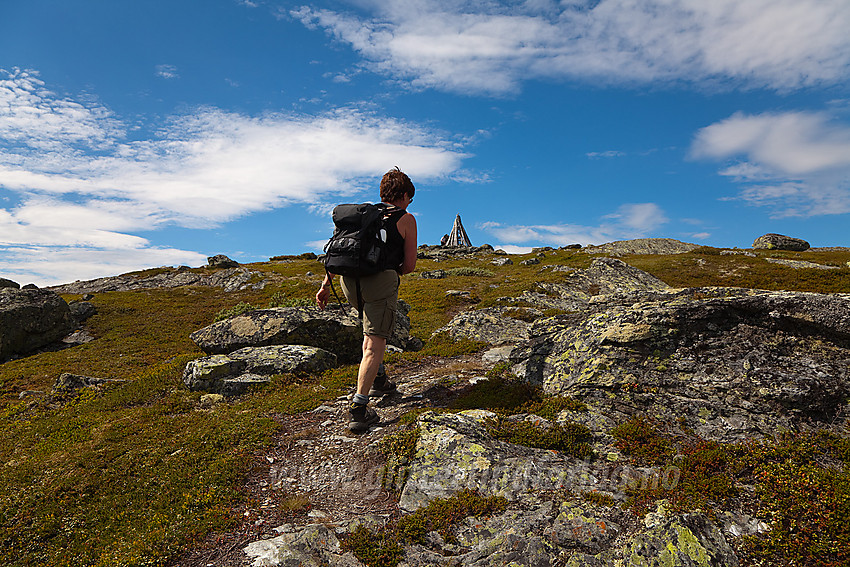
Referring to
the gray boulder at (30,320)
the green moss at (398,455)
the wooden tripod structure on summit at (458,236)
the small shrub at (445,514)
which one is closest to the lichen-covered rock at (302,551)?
the small shrub at (445,514)

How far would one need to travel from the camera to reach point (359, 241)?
874cm

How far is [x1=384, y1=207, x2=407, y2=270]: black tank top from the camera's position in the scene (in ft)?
29.8

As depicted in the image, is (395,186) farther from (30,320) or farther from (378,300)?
(30,320)

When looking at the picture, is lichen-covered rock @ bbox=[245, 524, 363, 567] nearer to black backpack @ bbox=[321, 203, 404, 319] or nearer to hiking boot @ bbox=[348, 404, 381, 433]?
hiking boot @ bbox=[348, 404, 381, 433]

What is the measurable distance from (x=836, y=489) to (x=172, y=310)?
3895 cm

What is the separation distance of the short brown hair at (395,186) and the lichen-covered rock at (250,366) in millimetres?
7933

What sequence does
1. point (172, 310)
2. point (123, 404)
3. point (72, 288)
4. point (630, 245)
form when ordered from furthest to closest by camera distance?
point (630, 245)
point (72, 288)
point (172, 310)
point (123, 404)

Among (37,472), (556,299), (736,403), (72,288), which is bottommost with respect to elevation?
(37,472)

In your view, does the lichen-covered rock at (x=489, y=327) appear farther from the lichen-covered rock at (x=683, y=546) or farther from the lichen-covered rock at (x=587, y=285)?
the lichen-covered rock at (x=683, y=546)

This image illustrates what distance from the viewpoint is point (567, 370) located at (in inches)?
406

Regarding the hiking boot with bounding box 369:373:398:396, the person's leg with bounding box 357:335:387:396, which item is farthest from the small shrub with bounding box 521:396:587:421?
the hiking boot with bounding box 369:373:398:396

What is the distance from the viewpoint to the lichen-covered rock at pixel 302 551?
19.1 feet

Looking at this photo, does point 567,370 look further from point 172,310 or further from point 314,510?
point 172,310

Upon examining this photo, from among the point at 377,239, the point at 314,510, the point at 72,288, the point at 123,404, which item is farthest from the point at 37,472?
the point at 72,288
